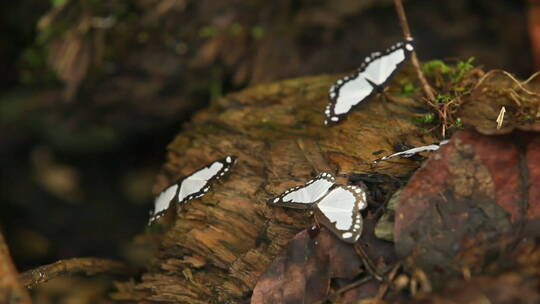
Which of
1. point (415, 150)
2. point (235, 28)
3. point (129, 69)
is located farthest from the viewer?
point (129, 69)

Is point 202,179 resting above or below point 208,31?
below

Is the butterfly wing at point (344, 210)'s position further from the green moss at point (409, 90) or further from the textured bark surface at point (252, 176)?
the green moss at point (409, 90)

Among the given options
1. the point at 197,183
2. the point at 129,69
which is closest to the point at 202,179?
the point at 197,183

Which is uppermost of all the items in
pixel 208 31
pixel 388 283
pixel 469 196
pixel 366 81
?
pixel 208 31

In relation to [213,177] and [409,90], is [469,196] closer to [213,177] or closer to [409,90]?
[409,90]

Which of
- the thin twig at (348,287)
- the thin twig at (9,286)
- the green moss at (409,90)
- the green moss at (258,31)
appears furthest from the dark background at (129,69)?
the thin twig at (348,287)
